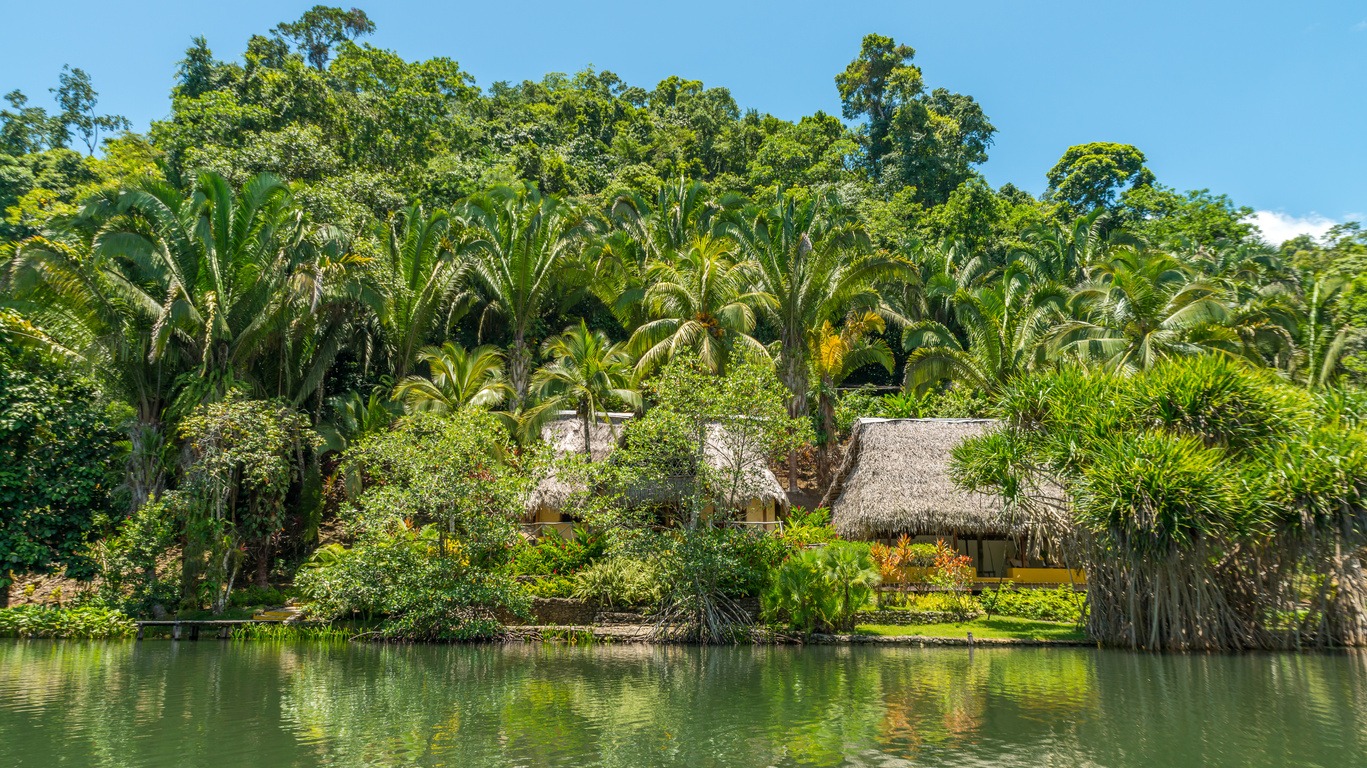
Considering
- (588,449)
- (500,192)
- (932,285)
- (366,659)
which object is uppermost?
(500,192)

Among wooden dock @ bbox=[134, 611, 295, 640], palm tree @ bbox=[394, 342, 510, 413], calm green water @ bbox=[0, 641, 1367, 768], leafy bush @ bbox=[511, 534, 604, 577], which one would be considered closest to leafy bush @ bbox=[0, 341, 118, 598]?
wooden dock @ bbox=[134, 611, 295, 640]

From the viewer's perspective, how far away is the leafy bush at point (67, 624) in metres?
19.7

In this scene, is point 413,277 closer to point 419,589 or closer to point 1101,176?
point 419,589

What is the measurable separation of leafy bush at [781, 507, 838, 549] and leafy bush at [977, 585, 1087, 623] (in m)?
3.76

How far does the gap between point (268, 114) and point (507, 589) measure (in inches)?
939

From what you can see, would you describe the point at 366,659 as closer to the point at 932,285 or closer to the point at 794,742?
the point at 794,742

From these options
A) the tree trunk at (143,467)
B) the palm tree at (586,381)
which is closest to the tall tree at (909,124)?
the palm tree at (586,381)

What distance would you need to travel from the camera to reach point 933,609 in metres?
19.8

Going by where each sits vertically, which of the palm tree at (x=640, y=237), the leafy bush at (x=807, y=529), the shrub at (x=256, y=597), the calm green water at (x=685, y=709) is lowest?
the calm green water at (x=685, y=709)

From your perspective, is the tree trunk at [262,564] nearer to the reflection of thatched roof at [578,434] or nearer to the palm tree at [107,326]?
the palm tree at [107,326]

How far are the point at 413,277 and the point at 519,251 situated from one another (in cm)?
312

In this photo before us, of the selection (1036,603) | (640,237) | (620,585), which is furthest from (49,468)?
(1036,603)

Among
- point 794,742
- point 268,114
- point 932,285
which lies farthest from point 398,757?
point 268,114

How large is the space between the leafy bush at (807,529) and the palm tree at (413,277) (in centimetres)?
1189
